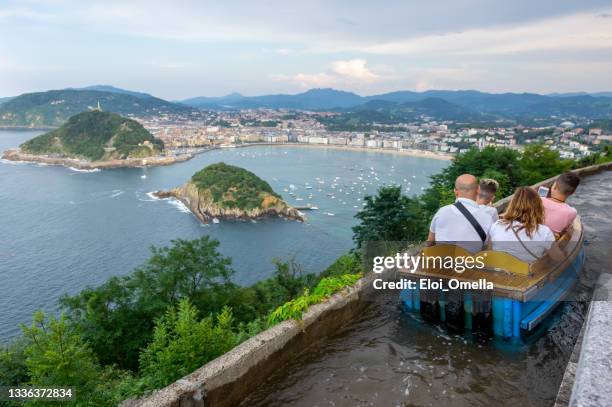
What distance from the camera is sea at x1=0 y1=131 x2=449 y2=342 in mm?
30594

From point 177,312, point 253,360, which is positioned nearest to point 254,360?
point 253,360

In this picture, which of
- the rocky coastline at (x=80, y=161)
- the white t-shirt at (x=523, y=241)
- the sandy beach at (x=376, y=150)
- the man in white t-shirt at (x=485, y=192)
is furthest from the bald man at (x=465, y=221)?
the sandy beach at (x=376, y=150)

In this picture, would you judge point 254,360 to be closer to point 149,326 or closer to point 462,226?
point 462,226

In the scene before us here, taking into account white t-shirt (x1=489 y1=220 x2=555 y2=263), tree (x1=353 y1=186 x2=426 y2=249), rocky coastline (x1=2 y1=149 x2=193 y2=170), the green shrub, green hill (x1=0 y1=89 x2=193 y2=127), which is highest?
green hill (x1=0 y1=89 x2=193 y2=127)

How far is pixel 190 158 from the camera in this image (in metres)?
103

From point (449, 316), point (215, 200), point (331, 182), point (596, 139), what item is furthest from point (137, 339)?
point (596, 139)

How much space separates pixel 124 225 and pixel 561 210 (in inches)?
1875

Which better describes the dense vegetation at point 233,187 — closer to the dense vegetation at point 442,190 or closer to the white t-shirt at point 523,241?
the dense vegetation at point 442,190

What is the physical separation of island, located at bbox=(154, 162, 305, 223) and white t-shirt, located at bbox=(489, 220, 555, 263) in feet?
158

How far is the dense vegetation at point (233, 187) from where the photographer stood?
53.9 m

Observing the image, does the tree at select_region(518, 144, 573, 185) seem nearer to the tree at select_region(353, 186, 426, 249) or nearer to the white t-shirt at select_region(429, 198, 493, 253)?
the tree at select_region(353, 186, 426, 249)

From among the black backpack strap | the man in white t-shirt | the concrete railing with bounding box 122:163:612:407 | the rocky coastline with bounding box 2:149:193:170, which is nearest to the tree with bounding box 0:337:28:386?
the concrete railing with bounding box 122:163:612:407

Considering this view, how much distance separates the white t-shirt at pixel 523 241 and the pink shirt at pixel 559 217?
751 mm

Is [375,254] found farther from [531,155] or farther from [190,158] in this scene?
[190,158]
